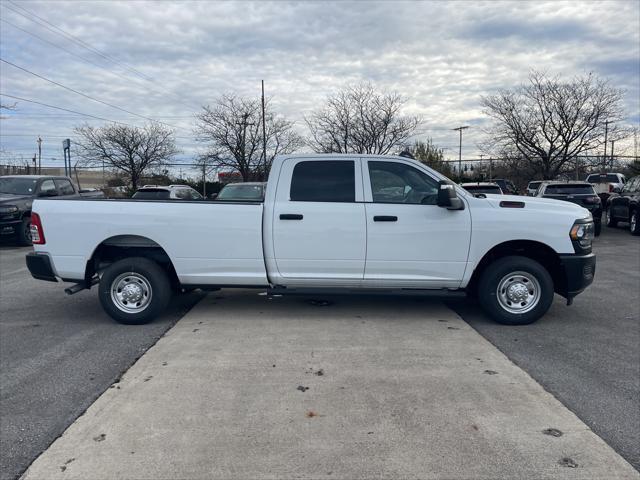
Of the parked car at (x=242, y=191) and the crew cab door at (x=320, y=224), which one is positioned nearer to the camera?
the crew cab door at (x=320, y=224)

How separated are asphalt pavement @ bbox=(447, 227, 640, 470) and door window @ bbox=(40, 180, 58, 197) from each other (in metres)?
12.5

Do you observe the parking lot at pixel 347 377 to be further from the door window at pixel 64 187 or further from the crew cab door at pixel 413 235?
the door window at pixel 64 187

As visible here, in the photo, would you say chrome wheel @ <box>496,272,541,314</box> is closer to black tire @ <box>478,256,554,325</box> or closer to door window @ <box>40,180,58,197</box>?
black tire @ <box>478,256,554,325</box>

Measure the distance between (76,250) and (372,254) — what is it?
3.42 metres

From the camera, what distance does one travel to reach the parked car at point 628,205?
1616 centimetres

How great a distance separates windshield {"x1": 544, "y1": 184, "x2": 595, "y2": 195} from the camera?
15.2m

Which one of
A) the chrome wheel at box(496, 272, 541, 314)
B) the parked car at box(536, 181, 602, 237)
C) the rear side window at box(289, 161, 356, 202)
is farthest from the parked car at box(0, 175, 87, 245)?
the parked car at box(536, 181, 602, 237)

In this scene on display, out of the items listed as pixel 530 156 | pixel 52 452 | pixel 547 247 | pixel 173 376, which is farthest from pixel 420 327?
pixel 530 156

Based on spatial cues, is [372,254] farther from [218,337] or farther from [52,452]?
[52,452]

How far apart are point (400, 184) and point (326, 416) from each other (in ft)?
10.5

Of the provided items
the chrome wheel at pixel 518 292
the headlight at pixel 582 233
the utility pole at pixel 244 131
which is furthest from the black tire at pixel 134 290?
the utility pole at pixel 244 131

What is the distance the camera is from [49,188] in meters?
15.3

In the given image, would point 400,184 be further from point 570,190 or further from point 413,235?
point 570,190

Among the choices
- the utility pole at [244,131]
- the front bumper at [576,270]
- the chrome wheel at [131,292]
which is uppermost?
the utility pole at [244,131]
